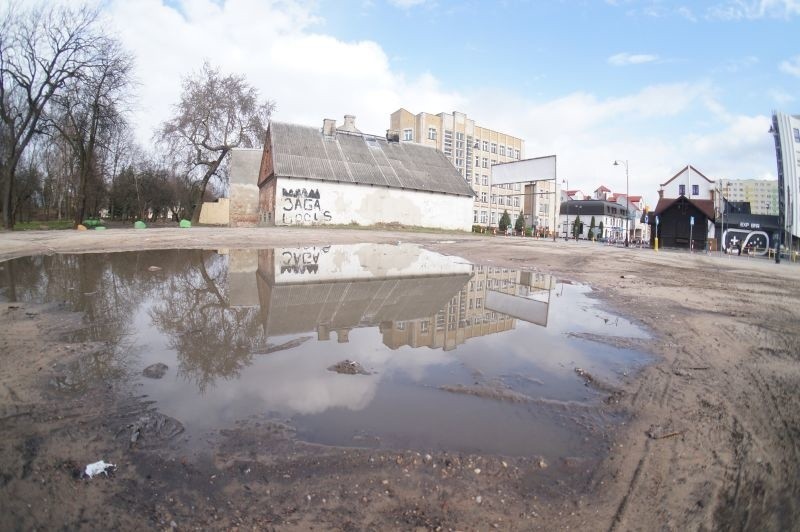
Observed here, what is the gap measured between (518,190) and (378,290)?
79505mm

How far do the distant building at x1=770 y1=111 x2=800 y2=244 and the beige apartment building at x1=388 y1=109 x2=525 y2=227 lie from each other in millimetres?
49782

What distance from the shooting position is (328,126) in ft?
122

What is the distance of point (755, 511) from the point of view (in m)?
2.34

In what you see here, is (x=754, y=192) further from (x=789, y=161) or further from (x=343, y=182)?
(x=343, y=182)

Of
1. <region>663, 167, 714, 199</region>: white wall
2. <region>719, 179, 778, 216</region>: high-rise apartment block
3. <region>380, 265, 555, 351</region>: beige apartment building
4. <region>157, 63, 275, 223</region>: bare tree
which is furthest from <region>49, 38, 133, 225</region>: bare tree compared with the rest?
<region>719, 179, 778, 216</region>: high-rise apartment block

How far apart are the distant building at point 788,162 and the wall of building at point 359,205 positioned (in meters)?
21.8

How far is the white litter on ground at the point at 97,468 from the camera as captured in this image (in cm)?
245

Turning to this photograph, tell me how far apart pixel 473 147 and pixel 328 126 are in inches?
1815

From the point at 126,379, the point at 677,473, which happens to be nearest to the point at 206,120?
the point at 126,379

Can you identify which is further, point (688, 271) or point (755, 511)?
point (688, 271)

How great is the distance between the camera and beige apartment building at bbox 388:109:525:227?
239ft

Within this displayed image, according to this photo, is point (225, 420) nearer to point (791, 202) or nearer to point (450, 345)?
point (450, 345)

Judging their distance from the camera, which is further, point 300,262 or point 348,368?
point 300,262

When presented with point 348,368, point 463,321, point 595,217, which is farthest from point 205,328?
point 595,217
